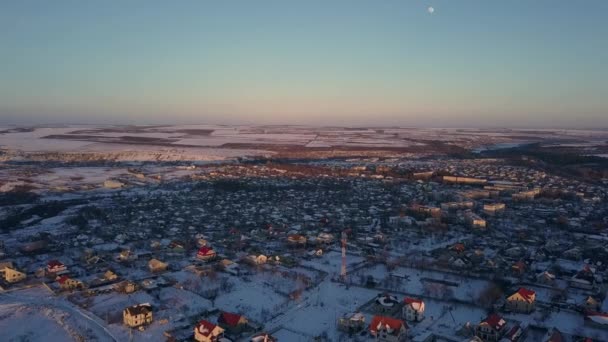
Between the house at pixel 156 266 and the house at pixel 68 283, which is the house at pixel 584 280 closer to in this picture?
the house at pixel 156 266

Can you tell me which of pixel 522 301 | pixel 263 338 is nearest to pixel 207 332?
pixel 263 338

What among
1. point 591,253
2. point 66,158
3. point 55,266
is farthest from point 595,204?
point 66,158

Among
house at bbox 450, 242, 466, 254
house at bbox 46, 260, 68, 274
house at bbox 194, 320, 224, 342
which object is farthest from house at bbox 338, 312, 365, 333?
house at bbox 46, 260, 68, 274

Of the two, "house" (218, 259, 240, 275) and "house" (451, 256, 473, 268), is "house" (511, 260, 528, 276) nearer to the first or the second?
"house" (451, 256, 473, 268)

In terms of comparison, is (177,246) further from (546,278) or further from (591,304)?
(591,304)

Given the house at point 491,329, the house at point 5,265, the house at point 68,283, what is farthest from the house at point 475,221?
the house at point 5,265

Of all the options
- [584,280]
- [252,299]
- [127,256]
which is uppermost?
[584,280]
